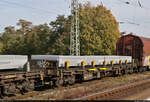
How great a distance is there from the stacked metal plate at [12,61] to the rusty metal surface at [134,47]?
12879 millimetres

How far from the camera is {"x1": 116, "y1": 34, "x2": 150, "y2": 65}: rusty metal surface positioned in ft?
60.2

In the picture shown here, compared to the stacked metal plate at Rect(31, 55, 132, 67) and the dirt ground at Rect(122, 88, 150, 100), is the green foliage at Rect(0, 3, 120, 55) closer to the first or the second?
the stacked metal plate at Rect(31, 55, 132, 67)

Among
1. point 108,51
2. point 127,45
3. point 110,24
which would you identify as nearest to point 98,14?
point 110,24

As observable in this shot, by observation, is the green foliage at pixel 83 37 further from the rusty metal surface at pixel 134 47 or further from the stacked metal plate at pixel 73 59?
the stacked metal plate at pixel 73 59

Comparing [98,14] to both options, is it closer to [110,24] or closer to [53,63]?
[110,24]

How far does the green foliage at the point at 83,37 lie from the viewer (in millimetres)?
29547

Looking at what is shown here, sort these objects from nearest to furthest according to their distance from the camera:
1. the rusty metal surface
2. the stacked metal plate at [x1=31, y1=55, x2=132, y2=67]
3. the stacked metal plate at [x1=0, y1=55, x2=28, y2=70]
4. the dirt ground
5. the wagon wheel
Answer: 1. the dirt ground
2. the stacked metal plate at [x1=0, y1=55, x2=28, y2=70]
3. the wagon wheel
4. the stacked metal plate at [x1=31, y1=55, x2=132, y2=67]
5. the rusty metal surface

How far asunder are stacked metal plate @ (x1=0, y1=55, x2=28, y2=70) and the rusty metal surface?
12879 mm

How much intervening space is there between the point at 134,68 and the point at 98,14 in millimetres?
Answer: 15602

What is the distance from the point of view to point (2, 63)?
903 cm

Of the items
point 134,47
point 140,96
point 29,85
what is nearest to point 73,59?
point 29,85

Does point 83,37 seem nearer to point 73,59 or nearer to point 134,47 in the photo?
point 134,47

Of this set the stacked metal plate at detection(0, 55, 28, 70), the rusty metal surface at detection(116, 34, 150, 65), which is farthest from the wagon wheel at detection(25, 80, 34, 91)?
the rusty metal surface at detection(116, 34, 150, 65)

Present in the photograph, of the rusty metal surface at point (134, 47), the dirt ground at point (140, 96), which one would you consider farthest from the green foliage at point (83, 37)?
the dirt ground at point (140, 96)
